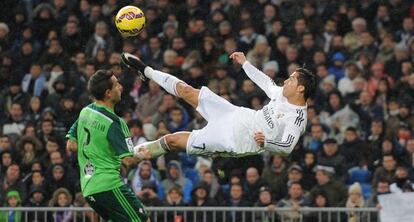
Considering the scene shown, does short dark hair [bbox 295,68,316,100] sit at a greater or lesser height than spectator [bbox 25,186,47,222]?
greater

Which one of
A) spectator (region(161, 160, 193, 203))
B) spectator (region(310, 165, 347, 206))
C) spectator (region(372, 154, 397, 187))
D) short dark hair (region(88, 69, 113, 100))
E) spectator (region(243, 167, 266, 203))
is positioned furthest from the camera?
spectator (region(161, 160, 193, 203))

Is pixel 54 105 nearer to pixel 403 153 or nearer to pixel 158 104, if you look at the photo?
pixel 158 104

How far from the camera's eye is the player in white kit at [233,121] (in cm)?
1800

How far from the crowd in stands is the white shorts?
1747mm

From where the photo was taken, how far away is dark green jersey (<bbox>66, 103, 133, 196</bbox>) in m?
15.8

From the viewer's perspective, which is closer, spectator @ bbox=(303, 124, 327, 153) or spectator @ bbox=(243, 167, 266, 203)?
spectator @ bbox=(243, 167, 266, 203)

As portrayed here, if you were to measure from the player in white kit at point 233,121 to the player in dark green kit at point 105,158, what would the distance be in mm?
1997

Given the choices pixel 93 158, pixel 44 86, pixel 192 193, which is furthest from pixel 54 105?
pixel 93 158

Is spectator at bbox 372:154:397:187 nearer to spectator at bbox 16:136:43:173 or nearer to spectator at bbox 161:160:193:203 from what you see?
spectator at bbox 161:160:193:203

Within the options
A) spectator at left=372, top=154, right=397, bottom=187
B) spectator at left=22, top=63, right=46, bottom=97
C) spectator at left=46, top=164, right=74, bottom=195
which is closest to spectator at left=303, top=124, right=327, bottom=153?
spectator at left=372, top=154, right=397, bottom=187

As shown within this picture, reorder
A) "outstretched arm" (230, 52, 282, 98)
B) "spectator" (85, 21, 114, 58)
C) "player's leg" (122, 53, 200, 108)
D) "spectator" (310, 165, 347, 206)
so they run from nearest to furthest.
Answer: "player's leg" (122, 53, 200, 108)
"outstretched arm" (230, 52, 282, 98)
"spectator" (310, 165, 347, 206)
"spectator" (85, 21, 114, 58)

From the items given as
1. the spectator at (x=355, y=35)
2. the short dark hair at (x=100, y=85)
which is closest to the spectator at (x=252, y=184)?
the spectator at (x=355, y=35)

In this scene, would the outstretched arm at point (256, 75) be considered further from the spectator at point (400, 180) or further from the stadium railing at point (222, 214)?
the spectator at point (400, 180)

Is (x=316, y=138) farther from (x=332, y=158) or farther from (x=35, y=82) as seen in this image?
(x=35, y=82)
